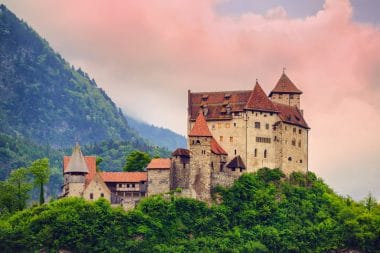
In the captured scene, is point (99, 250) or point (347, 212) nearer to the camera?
point (99, 250)

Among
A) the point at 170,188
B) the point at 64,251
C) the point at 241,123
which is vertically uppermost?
the point at 241,123

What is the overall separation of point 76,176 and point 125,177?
5910mm

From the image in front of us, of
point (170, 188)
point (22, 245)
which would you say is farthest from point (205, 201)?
point (22, 245)

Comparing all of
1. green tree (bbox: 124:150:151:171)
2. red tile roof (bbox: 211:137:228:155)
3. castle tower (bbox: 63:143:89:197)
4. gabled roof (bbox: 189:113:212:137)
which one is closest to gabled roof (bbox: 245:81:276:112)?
red tile roof (bbox: 211:137:228:155)

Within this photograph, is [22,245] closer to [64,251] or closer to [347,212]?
[64,251]

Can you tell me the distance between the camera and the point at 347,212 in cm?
12644

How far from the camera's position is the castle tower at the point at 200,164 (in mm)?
119812

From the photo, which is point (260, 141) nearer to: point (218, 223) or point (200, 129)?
point (200, 129)

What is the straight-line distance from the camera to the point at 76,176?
121 metres

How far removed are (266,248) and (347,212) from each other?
41.4ft

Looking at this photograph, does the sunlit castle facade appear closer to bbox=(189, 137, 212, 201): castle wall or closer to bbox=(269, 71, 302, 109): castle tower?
bbox=(269, 71, 302, 109): castle tower

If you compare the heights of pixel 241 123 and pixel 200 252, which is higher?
pixel 241 123

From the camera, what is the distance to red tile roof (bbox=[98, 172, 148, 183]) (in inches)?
4801

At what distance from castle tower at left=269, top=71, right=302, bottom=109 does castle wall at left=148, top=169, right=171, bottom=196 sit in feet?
68.4
